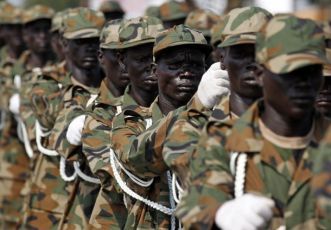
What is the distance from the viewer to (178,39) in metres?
6.96

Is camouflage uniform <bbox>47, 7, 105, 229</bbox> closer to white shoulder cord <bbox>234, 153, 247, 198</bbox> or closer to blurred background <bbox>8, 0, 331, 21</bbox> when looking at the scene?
white shoulder cord <bbox>234, 153, 247, 198</bbox>

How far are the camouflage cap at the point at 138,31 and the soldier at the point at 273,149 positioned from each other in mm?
2748

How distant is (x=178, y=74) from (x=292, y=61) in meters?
2.00

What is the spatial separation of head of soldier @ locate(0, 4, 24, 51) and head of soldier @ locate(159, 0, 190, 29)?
2245mm

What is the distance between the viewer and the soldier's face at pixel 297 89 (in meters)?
5.07

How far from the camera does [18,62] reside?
1336 centimetres

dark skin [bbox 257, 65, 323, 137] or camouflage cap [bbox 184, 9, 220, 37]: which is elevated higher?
dark skin [bbox 257, 65, 323, 137]

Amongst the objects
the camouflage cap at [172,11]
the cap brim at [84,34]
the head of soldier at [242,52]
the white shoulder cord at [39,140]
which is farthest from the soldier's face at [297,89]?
the camouflage cap at [172,11]

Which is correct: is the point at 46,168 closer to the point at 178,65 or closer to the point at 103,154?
the point at 103,154

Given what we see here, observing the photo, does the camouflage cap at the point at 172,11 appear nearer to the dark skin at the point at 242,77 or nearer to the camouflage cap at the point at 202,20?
the camouflage cap at the point at 202,20

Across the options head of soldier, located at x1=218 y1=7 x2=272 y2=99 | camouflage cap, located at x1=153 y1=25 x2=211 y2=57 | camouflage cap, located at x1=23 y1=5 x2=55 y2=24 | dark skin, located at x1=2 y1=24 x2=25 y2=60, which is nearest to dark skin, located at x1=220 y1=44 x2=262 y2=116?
head of soldier, located at x1=218 y1=7 x2=272 y2=99

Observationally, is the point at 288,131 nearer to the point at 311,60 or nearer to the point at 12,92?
the point at 311,60

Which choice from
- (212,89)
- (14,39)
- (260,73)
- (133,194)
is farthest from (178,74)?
(14,39)

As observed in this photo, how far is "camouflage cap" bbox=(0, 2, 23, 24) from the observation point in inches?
577
